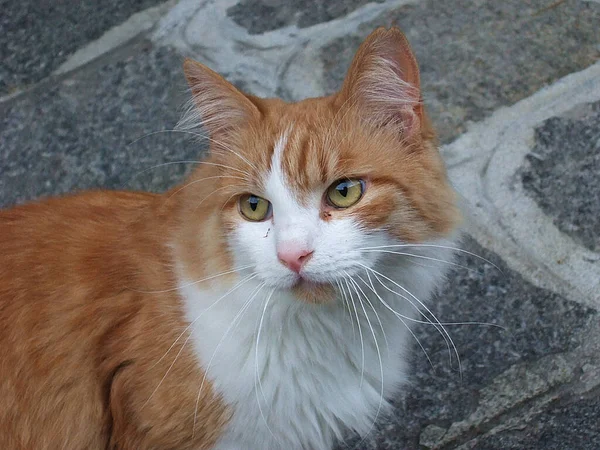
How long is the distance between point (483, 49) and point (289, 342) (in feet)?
5.16

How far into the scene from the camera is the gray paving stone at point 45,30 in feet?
9.55

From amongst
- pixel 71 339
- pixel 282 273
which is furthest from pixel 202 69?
pixel 71 339

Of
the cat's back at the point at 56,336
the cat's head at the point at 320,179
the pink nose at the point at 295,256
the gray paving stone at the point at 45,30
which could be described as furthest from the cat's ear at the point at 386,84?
the gray paving stone at the point at 45,30

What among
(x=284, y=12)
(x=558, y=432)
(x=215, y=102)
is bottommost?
(x=558, y=432)

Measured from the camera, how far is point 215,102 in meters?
1.69

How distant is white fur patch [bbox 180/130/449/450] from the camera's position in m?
1.56

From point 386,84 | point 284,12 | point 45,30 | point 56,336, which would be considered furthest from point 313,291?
point 45,30

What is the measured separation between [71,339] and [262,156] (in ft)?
1.92

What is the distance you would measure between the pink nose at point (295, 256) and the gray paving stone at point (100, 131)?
1186 mm

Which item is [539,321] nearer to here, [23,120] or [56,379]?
[56,379]

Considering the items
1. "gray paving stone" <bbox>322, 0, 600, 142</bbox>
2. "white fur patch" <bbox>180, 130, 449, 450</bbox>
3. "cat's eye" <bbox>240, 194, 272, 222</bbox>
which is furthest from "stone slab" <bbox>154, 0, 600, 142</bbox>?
"cat's eye" <bbox>240, 194, 272, 222</bbox>

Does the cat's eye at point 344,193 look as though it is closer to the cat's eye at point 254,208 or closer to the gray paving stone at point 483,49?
the cat's eye at point 254,208

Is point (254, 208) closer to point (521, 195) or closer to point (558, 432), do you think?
point (558, 432)

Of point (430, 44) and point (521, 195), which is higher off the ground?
point (430, 44)
